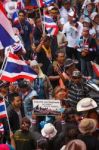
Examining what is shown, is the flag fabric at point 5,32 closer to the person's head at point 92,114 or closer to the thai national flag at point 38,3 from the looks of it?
the person's head at point 92,114

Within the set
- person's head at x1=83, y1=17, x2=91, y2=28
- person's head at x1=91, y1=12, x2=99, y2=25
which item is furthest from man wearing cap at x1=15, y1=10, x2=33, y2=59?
person's head at x1=91, y1=12, x2=99, y2=25

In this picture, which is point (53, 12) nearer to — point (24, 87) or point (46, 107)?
point (24, 87)

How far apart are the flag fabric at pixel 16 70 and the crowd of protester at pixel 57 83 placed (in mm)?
439

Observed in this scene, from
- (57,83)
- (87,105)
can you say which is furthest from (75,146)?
(57,83)

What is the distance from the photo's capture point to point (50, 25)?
1841 centimetres

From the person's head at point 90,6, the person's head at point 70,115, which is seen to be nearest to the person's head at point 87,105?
the person's head at point 70,115

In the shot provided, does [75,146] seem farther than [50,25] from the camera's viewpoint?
No

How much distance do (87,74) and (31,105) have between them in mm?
4074

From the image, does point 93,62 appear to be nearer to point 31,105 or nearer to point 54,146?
point 31,105

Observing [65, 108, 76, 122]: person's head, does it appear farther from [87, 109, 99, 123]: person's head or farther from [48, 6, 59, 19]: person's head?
[48, 6, 59, 19]: person's head

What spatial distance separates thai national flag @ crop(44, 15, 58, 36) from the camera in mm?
18266

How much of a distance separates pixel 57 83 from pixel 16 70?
7.00ft

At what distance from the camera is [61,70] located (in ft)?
50.8

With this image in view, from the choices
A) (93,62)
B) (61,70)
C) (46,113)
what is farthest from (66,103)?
(93,62)
